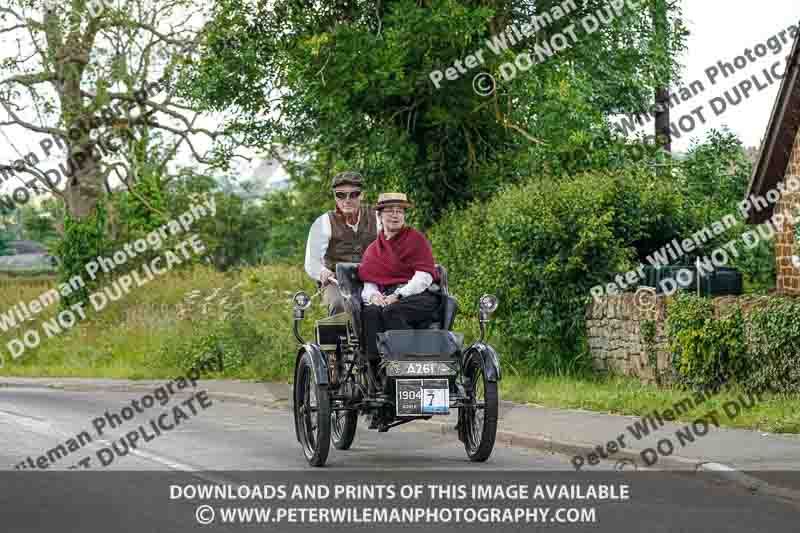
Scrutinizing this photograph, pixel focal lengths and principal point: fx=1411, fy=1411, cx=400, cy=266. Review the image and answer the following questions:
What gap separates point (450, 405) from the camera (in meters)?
11.6

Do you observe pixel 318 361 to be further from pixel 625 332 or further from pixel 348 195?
pixel 625 332

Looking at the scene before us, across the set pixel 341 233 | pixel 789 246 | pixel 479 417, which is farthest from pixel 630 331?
pixel 479 417

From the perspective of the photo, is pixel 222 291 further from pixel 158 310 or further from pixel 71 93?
pixel 71 93

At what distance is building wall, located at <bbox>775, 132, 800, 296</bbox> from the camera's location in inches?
1014

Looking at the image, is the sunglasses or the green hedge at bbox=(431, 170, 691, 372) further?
the green hedge at bbox=(431, 170, 691, 372)

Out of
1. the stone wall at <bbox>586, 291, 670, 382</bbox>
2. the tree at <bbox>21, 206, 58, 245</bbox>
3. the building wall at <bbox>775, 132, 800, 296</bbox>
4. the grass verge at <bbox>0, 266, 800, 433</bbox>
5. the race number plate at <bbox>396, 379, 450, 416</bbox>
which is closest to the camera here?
the race number plate at <bbox>396, 379, 450, 416</bbox>

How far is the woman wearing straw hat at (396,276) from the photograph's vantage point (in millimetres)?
12039

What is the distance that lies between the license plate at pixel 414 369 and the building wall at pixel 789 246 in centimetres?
1545

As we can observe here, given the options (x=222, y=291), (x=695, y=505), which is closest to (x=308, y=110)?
(x=222, y=291)

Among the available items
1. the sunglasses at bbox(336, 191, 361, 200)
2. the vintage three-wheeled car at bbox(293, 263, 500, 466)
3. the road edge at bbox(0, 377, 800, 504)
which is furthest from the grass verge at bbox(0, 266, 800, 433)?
the sunglasses at bbox(336, 191, 361, 200)

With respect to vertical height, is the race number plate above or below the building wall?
below

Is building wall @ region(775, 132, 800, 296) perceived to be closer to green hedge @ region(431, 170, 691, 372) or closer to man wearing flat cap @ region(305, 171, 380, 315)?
green hedge @ region(431, 170, 691, 372)

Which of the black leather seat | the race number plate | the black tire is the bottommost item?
the black tire

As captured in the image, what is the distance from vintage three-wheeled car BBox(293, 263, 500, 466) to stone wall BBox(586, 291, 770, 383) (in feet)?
21.1
